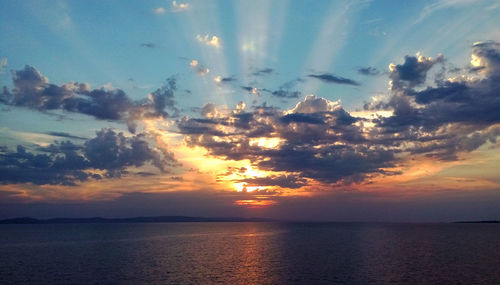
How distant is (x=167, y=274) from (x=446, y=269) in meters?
57.0

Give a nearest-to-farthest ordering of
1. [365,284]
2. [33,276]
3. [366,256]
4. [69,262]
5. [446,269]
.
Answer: [365,284] < [33,276] < [446,269] < [69,262] < [366,256]

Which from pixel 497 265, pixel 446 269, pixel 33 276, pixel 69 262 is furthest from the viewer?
pixel 69 262

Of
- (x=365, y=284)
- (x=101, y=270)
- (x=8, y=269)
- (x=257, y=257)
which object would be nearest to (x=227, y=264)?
(x=257, y=257)

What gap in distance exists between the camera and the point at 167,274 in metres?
75.3

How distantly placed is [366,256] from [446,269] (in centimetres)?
2501

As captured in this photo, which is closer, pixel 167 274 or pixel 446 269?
pixel 167 274

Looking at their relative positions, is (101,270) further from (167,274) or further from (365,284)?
(365,284)

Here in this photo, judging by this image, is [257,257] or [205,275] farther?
[257,257]

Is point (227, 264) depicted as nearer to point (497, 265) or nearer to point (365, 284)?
point (365, 284)

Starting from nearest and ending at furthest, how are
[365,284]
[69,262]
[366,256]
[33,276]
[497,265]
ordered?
[365,284]
[33,276]
[497,265]
[69,262]
[366,256]

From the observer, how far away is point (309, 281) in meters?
66.9

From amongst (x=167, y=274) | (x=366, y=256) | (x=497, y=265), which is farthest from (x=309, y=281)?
(x=497, y=265)

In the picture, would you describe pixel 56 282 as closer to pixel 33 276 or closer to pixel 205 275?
pixel 33 276

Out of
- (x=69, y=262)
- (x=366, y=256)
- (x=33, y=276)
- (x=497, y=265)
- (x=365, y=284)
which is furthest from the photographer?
(x=366, y=256)
